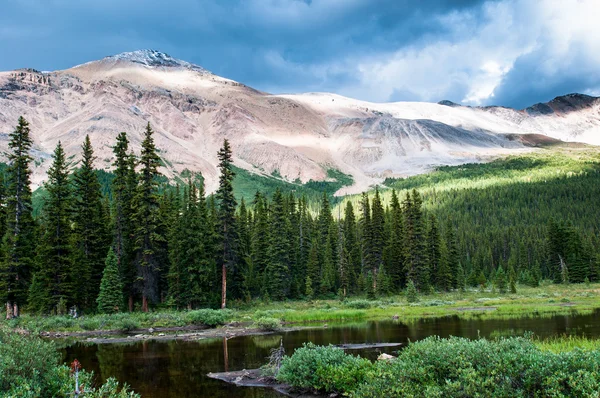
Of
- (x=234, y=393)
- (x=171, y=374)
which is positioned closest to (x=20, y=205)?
(x=171, y=374)

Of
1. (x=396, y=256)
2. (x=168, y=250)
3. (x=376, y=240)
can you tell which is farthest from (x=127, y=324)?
(x=396, y=256)

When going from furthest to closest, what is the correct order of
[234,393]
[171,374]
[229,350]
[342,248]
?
[342,248], [229,350], [171,374], [234,393]

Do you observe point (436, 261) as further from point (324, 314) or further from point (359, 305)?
point (324, 314)

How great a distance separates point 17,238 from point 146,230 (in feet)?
41.6

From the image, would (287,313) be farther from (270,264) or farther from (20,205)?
(20,205)

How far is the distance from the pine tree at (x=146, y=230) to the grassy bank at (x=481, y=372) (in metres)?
37.5

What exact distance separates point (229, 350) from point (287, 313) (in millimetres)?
20475

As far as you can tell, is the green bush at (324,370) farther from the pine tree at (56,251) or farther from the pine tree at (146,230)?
the pine tree at (56,251)

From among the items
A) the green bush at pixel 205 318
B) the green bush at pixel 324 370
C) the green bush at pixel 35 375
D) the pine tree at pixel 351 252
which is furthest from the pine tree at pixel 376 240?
the green bush at pixel 35 375

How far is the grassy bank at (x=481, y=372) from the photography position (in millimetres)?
11062

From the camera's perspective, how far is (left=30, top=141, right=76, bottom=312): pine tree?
151 feet

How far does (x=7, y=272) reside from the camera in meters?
45.4

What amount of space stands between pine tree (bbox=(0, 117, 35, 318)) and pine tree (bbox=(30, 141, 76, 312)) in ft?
5.33

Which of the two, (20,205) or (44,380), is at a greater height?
(20,205)
